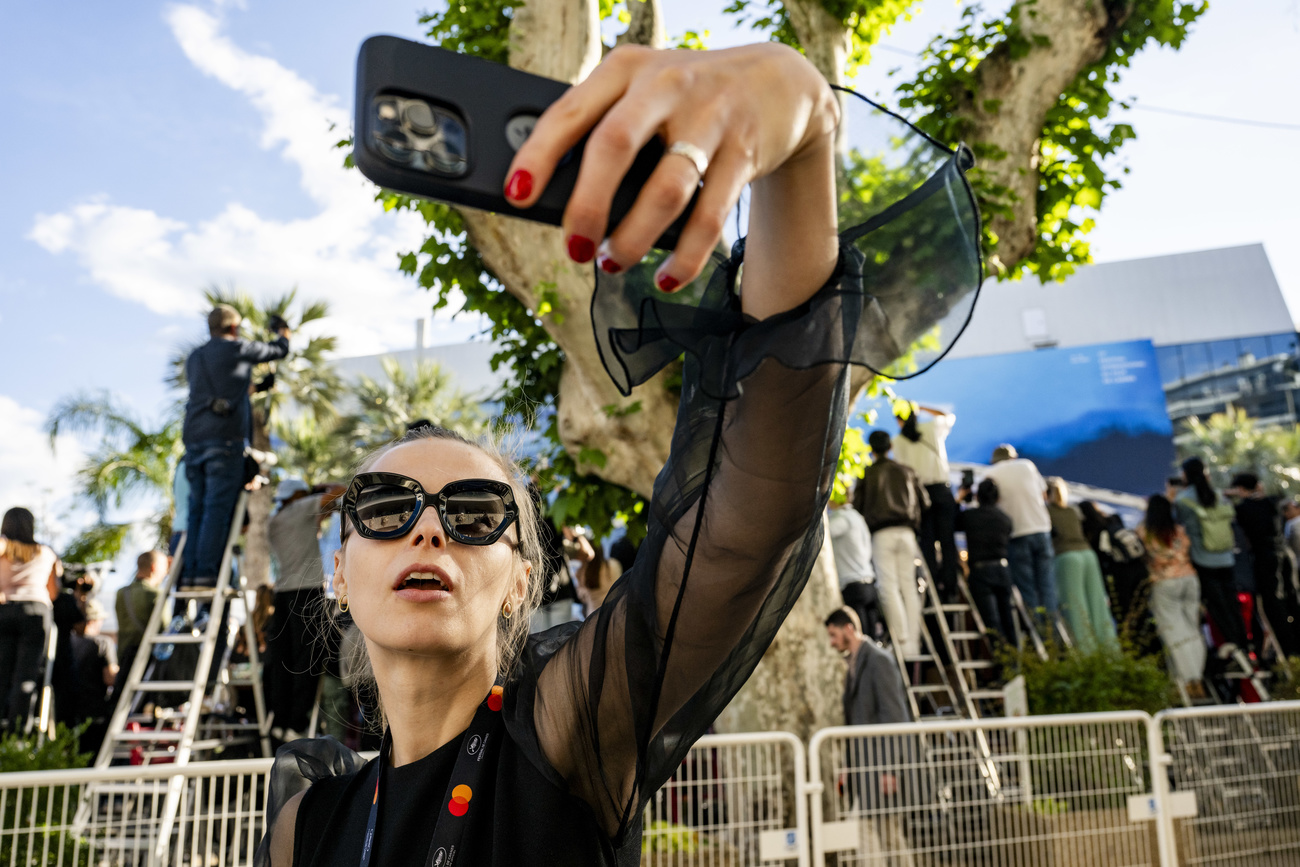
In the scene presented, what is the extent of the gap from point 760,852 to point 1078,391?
18.9 m

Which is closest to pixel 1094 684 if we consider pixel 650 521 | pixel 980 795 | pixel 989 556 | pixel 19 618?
pixel 989 556

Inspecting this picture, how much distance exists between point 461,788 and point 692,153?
109 centimetres

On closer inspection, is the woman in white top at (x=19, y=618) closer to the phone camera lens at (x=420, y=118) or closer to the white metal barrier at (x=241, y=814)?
the white metal barrier at (x=241, y=814)

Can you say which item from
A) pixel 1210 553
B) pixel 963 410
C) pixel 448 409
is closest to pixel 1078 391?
pixel 963 410

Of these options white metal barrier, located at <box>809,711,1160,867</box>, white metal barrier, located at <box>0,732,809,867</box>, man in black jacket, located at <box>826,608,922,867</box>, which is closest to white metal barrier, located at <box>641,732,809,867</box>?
white metal barrier, located at <box>0,732,809,867</box>

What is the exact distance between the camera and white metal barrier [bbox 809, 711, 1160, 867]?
4.28 meters

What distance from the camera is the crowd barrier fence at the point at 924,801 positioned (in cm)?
347

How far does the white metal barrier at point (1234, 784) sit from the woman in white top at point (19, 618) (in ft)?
24.4

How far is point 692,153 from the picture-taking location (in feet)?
2.36

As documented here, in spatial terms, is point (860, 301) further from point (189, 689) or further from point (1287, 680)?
point (1287, 680)

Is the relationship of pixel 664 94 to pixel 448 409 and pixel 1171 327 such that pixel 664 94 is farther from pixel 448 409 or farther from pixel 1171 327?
pixel 1171 327

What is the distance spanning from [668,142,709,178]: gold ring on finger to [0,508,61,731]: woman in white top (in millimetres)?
7616

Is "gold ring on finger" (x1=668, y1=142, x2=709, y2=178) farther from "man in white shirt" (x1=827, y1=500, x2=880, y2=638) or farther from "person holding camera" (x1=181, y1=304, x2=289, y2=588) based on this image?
"man in white shirt" (x1=827, y1=500, x2=880, y2=638)

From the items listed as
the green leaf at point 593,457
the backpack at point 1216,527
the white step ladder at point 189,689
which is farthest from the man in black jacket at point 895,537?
the white step ladder at point 189,689
